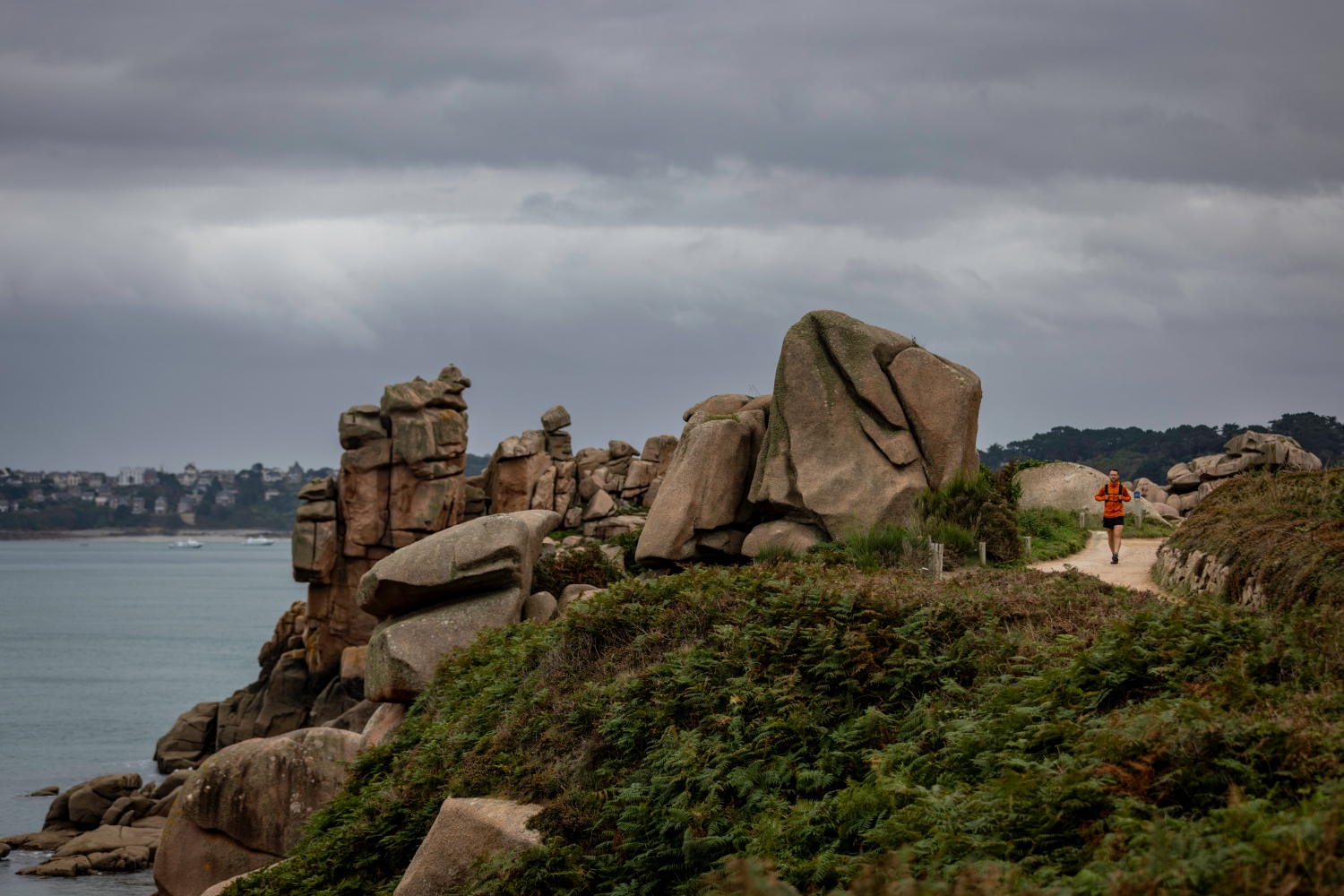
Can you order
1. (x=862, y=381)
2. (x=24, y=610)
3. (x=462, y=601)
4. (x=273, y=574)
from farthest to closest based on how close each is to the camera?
Result: (x=273, y=574)
(x=24, y=610)
(x=862, y=381)
(x=462, y=601)

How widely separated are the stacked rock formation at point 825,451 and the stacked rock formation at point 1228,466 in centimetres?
2459

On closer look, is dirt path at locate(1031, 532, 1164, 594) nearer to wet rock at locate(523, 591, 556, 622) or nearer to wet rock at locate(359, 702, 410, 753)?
wet rock at locate(523, 591, 556, 622)

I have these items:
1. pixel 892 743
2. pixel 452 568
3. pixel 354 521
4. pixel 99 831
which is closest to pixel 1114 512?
pixel 452 568

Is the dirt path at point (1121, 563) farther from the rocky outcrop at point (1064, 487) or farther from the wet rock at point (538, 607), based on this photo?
the wet rock at point (538, 607)

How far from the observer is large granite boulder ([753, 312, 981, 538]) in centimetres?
1823

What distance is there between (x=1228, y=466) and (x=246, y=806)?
40384 millimetres

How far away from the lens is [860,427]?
18.7 metres

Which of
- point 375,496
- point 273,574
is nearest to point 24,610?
point 273,574

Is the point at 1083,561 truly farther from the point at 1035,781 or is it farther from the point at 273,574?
the point at 273,574

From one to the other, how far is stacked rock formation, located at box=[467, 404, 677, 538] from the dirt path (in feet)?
72.2

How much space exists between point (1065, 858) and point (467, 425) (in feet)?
125

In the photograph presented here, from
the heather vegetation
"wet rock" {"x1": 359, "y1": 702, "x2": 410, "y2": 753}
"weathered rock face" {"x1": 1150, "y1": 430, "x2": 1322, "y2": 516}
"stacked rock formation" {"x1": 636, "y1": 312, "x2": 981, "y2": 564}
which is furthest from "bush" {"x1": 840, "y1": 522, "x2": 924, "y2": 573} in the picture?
"weathered rock face" {"x1": 1150, "y1": 430, "x2": 1322, "y2": 516}

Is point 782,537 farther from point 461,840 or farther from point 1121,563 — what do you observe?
point 461,840

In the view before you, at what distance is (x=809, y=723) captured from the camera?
7.87m
